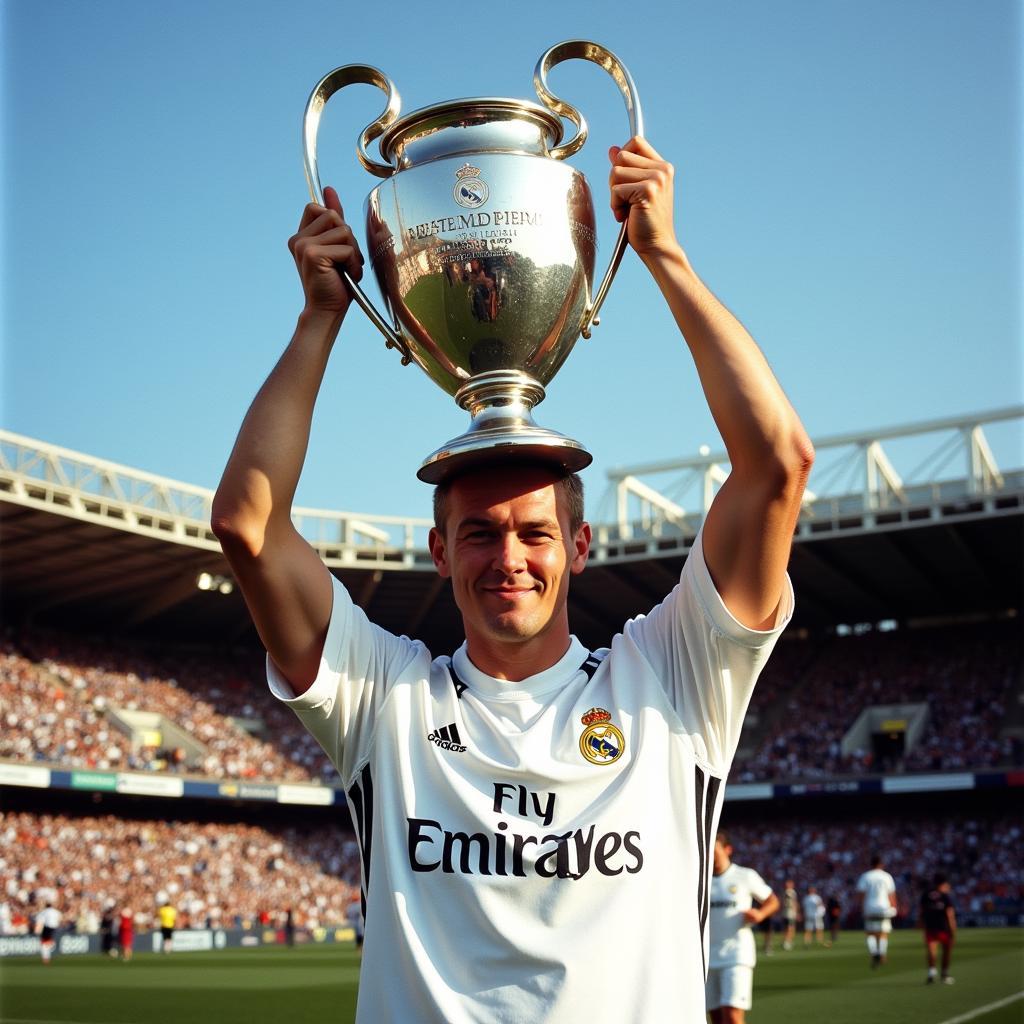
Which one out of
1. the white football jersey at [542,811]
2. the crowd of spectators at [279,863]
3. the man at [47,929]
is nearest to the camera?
the white football jersey at [542,811]

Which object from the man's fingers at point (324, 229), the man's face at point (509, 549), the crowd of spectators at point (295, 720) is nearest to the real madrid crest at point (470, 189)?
the man's fingers at point (324, 229)

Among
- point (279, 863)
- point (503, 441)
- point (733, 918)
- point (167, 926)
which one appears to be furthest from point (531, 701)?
point (279, 863)

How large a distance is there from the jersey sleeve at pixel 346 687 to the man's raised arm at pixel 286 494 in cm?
3

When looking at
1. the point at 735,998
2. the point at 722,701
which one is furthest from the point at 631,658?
the point at 735,998

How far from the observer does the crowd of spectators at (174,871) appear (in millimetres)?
29438

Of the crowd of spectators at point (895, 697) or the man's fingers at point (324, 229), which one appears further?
the crowd of spectators at point (895, 697)

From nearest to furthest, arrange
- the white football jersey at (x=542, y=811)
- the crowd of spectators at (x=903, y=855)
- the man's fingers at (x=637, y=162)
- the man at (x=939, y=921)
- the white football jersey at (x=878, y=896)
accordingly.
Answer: the white football jersey at (x=542, y=811)
the man's fingers at (x=637, y=162)
the man at (x=939, y=921)
the white football jersey at (x=878, y=896)
the crowd of spectators at (x=903, y=855)

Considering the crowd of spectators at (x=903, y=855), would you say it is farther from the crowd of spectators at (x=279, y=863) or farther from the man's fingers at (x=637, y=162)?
the man's fingers at (x=637, y=162)

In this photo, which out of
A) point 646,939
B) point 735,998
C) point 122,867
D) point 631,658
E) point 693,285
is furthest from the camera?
point 122,867

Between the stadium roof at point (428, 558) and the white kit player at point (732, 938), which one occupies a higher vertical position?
the stadium roof at point (428, 558)

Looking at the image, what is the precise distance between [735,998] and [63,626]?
32814 millimetres

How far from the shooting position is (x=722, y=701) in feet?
8.00

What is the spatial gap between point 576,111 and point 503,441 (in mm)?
838

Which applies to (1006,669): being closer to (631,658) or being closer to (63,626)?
(63,626)
